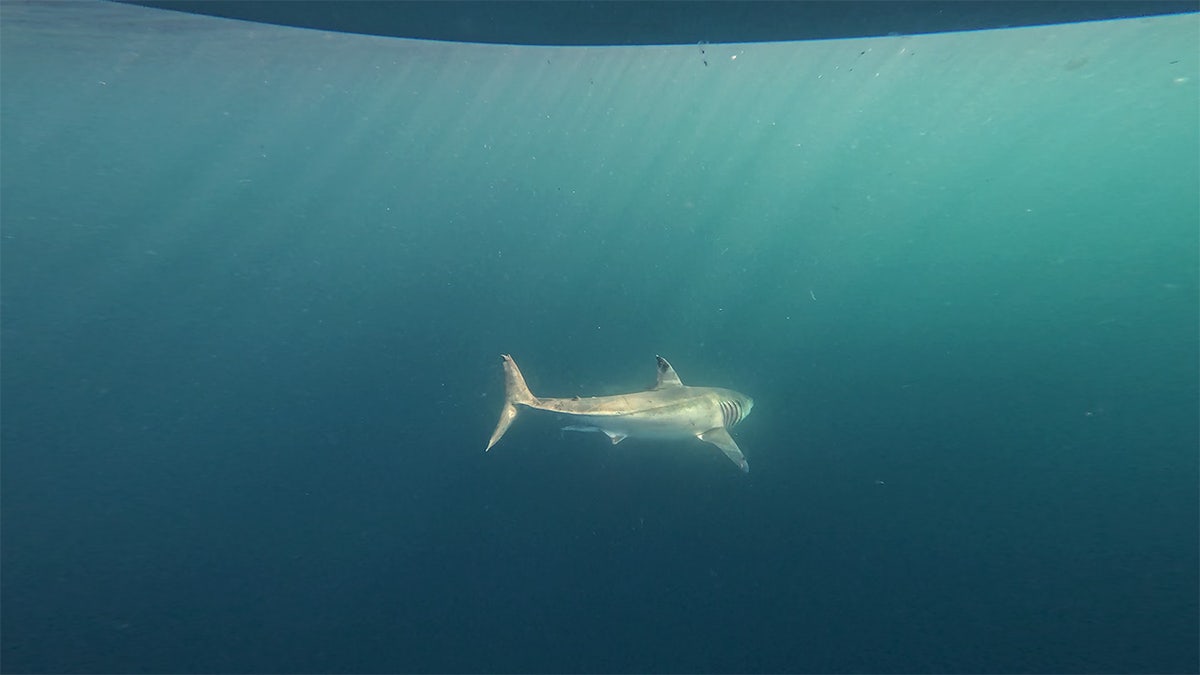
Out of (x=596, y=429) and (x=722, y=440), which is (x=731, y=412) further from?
(x=596, y=429)

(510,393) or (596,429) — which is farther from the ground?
(510,393)

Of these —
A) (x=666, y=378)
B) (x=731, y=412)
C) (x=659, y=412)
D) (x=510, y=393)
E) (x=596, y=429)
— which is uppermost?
(x=666, y=378)

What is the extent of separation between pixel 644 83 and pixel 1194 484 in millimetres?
25317

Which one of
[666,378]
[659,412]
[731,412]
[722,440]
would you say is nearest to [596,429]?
[659,412]

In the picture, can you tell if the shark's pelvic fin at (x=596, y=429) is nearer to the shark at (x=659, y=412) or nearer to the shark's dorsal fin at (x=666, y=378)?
the shark at (x=659, y=412)

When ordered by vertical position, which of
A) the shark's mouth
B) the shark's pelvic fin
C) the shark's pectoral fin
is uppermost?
the shark's mouth

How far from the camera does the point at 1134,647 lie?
8.34m

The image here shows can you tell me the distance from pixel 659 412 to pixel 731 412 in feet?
6.28

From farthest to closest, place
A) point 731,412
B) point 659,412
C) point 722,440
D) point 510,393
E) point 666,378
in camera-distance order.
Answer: point 510,393 → point 731,412 → point 666,378 → point 722,440 → point 659,412

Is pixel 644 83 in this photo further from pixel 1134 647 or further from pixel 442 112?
pixel 1134 647

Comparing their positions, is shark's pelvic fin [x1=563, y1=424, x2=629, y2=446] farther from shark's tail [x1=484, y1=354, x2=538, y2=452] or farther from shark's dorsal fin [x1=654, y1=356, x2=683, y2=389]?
shark's tail [x1=484, y1=354, x2=538, y2=452]

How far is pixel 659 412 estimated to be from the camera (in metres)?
8.09

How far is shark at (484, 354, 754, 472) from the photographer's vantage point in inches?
313

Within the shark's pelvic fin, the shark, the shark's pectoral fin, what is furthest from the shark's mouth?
the shark's pelvic fin
